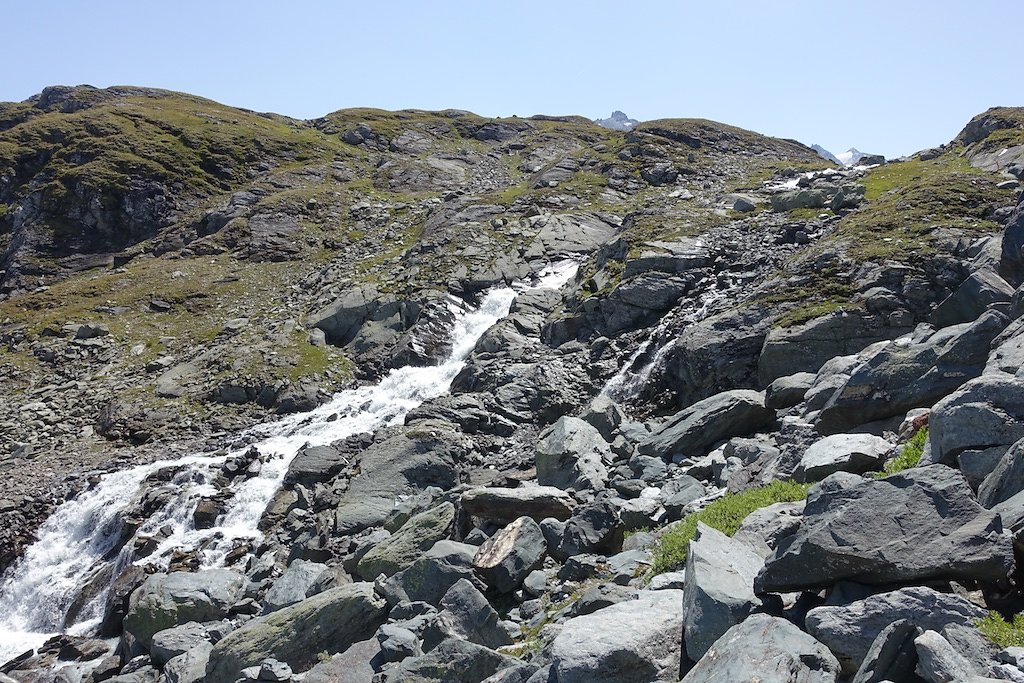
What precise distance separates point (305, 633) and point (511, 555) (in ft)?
15.1

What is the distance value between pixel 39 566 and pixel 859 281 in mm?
37423

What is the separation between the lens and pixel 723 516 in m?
14.0

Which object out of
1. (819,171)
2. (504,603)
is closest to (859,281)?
(504,603)

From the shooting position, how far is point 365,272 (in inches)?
2221

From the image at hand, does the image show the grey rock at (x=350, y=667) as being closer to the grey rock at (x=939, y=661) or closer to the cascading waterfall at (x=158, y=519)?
the grey rock at (x=939, y=661)

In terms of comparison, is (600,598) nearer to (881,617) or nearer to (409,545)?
(881,617)

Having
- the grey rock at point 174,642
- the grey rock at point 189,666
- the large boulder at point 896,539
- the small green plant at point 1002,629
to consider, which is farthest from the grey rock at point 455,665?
the grey rock at point 174,642

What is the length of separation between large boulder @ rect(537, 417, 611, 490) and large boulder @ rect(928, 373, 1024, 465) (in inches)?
376

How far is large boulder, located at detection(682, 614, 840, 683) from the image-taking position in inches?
280

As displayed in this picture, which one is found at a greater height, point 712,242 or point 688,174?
point 688,174

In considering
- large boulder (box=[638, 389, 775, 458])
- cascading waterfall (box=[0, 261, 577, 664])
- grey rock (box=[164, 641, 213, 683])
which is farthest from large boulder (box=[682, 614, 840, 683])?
cascading waterfall (box=[0, 261, 577, 664])

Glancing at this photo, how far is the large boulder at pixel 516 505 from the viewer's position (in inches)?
676

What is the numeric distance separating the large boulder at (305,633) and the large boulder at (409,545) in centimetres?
254

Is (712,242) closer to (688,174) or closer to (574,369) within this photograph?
(574,369)
